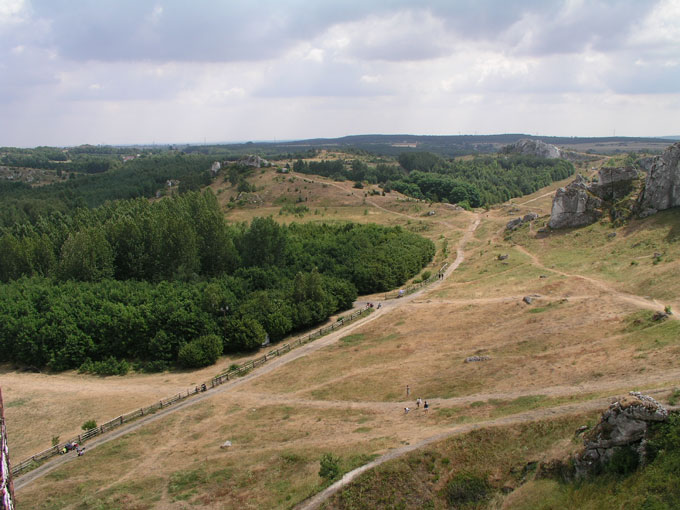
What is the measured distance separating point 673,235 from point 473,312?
1347 inches

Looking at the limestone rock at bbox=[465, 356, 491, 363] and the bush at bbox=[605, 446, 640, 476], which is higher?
the bush at bbox=[605, 446, 640, 476]

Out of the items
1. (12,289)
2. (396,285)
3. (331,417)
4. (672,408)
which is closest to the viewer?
(672,408)

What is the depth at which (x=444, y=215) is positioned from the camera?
13412 cm

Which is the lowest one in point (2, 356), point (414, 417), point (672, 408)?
point (2, 356)

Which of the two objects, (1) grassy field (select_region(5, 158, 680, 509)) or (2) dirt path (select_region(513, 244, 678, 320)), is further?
(2) dirt path (select_region(513, 244, 678, 320))

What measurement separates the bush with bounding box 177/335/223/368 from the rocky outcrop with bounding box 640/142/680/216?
7336cm

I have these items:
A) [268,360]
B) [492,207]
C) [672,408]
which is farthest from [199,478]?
[492,207]

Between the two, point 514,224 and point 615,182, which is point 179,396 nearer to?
point 514,224

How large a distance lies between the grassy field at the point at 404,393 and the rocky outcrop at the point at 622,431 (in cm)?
238

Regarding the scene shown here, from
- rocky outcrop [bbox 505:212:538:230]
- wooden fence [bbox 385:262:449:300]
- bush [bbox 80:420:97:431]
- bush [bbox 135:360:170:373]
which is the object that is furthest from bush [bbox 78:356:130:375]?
rocky outcrop [bbox 505:212:538:230]

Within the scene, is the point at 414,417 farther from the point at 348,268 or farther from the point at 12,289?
the point at 12,289

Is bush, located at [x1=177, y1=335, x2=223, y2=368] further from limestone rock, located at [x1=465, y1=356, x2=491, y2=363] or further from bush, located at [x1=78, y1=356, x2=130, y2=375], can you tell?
limestone rock, located at [x1=465, y1=356, x2=491, y2=363]

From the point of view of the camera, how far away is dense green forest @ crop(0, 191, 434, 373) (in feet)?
202

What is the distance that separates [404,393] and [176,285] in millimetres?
46929
